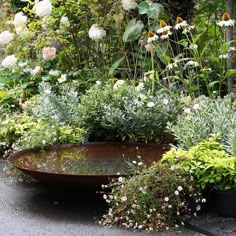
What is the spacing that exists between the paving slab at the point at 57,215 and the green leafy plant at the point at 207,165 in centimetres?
22

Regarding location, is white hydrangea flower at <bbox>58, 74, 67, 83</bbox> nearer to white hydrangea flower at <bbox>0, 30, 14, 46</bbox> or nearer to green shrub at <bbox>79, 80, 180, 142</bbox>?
green shrub at <bbox>79, 80, 180, 142</bbox>

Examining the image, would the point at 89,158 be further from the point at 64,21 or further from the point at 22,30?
the point at 22,30

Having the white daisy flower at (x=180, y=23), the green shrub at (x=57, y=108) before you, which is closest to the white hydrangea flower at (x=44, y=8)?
the green shrub at (x=57, y=108)

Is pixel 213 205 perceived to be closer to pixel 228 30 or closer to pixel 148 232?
pixel 148 232

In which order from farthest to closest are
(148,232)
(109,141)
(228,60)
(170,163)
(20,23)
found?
(20,23) < (228,60) < (109,141) < (170,163) < (148,232)

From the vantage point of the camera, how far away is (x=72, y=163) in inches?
169

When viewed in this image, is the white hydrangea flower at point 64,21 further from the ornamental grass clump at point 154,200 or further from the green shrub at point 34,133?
the ornamental grass clump at point 154,200

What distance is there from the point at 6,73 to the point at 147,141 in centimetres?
265

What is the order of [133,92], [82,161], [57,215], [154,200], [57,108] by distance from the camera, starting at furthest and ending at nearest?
[57,108]
[133,92]
[82,161]
[57,215]
[154,200]

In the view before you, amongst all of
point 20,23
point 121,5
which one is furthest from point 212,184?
point 20,23

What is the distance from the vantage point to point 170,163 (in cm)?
377

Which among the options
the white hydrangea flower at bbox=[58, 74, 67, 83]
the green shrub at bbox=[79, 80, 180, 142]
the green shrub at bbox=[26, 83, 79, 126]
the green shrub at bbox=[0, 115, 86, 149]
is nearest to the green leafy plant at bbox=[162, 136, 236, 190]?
the green shrub at bbox=[79, 80, 180, 142]

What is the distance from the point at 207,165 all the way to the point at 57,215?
1040 millimetres

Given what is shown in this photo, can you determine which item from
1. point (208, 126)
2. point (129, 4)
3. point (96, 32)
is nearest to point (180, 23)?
point (129, 4)
